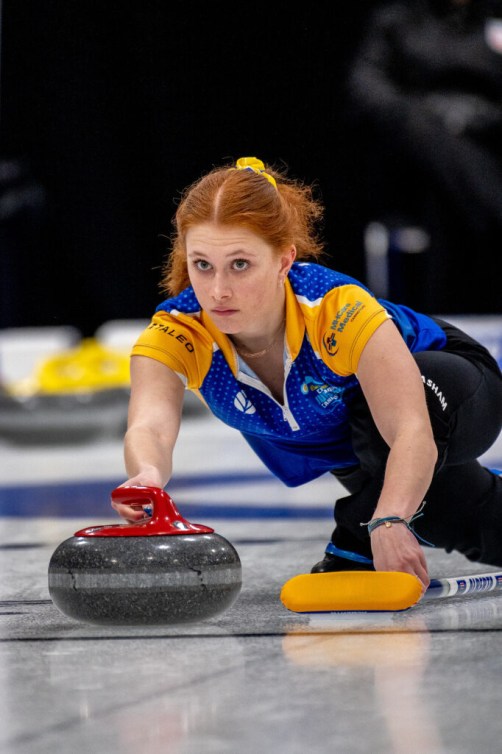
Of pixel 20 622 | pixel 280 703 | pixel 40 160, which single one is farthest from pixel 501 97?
pixel 280 703

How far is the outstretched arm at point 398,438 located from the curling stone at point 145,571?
0.25 metres

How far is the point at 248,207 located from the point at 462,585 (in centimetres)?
77

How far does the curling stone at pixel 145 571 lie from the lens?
1824 mm

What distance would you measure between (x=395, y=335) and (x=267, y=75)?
6.22 m

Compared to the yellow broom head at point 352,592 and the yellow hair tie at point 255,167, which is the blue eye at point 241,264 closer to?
the yellow hair tie at point 255,167

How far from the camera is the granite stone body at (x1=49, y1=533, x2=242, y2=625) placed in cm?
182

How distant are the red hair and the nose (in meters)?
0.09

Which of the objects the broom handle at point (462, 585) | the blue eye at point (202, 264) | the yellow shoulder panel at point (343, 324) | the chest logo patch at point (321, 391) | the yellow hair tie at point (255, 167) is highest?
the yellow hair tie at point (255, 167)

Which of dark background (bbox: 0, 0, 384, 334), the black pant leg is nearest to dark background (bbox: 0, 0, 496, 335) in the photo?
dark background (bbox: 0, 0, 384, 334)

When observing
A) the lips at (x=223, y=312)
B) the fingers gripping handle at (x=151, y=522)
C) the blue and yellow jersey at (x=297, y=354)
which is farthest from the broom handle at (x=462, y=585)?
the lips at (x=223, y=312)

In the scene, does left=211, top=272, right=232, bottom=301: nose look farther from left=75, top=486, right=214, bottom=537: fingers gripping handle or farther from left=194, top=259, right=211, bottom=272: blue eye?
left=75, top=486, right=214, bottom=537: fingers gripping handle

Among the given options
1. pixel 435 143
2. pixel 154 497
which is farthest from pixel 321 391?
pixel 435 143

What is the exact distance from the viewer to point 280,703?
142cm

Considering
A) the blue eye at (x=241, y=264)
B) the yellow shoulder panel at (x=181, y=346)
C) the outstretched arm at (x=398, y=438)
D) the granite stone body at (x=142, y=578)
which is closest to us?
the granite stone body at (x=142, y=578)
